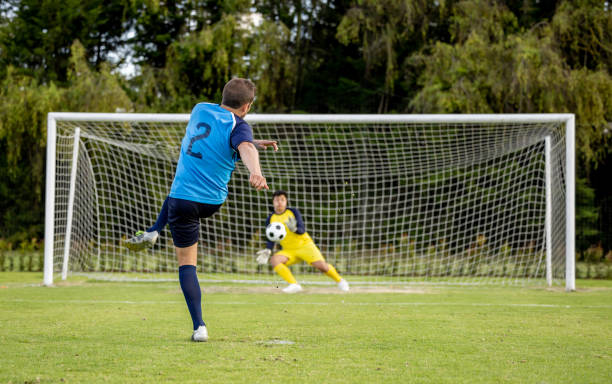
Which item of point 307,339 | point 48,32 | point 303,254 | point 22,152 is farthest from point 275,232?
point 48,32

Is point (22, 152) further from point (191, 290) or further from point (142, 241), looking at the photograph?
point (191, 290)

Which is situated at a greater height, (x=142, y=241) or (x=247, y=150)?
(x=247, y=150)

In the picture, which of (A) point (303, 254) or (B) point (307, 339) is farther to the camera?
(A) point (303, 254)

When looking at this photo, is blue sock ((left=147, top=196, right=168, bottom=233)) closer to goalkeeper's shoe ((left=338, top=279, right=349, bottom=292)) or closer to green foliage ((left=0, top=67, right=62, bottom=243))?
goalkeeper's shoe ((left=338, top=279, right=349, bottom=292))

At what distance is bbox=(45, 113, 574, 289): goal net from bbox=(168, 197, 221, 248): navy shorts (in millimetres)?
5777

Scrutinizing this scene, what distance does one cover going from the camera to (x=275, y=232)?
8.80 m

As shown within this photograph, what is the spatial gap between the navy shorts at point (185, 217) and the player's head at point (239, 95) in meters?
0.70

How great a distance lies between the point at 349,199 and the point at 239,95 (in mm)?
10288

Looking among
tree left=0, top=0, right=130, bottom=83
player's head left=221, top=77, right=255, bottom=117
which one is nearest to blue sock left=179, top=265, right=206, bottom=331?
player's head left=221, top=77, right=255, bottom=117

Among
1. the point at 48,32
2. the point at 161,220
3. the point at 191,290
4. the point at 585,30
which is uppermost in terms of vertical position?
the point at 48,32

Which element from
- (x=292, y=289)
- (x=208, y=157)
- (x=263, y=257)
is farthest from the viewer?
(x=292, y=289)

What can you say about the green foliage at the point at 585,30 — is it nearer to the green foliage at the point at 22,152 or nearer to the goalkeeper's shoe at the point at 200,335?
the green foliage at the point at 22,152

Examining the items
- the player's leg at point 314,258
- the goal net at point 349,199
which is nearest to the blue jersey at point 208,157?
the player's leg at point 314,258

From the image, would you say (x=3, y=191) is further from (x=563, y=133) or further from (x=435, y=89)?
(x=563, y=133)
